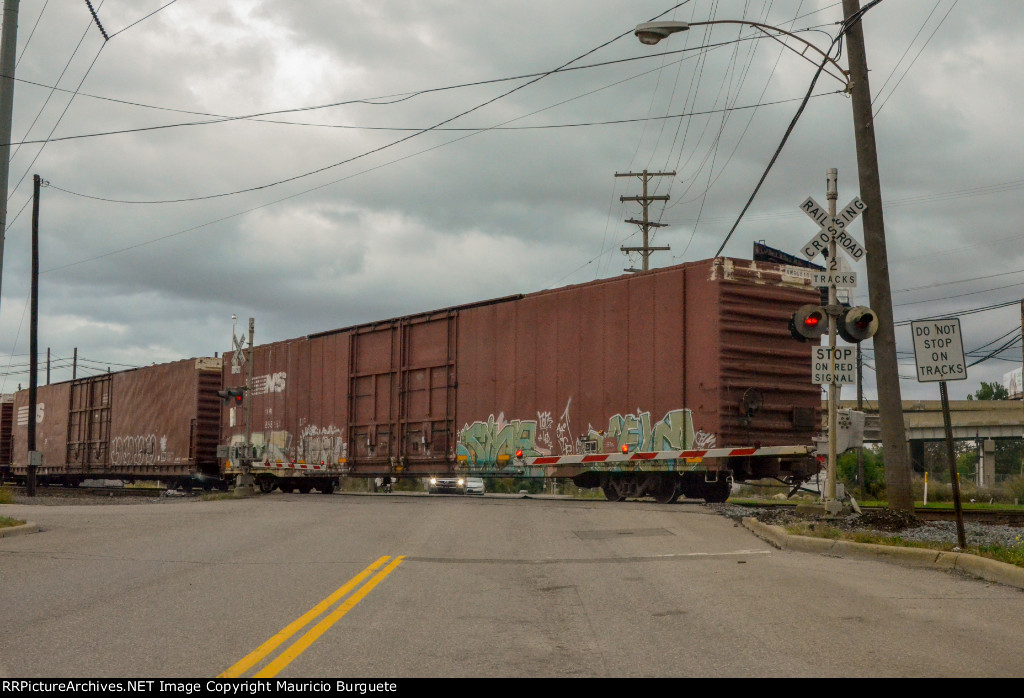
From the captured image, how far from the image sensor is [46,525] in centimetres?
1455

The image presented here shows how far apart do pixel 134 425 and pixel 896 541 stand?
99.9 feet

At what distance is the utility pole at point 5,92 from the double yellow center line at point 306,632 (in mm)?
9794

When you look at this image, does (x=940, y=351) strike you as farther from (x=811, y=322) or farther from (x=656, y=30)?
(x=656, y=30)

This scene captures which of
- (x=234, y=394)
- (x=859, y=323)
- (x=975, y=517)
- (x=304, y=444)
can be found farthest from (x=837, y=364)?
(x=234, y=394)

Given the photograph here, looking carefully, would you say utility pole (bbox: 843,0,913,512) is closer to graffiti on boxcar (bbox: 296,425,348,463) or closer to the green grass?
the green grass

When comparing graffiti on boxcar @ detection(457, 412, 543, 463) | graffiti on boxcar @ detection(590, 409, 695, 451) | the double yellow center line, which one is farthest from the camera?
graffiti on boxcar @ detection(457, 412, 543, 463)

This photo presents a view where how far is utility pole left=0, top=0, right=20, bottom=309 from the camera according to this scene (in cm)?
1516

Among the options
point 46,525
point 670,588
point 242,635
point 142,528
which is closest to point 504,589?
point 670,588

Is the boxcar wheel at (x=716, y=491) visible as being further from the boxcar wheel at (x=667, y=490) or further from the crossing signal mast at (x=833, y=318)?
the crossing signal mast at (x=833, y=318)

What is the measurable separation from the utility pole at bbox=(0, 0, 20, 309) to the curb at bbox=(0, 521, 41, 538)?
3962 mm

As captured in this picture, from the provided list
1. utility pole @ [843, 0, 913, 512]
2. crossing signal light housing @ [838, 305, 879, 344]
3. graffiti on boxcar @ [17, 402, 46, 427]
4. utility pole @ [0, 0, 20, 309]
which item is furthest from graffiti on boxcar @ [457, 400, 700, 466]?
graffiti on boxcar @ [17, 402, 46, 427]

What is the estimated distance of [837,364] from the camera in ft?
42.5

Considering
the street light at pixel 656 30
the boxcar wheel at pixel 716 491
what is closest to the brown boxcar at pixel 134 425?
the boxcar wheel at pixel 716 491

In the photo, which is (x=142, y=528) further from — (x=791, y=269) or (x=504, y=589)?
(x=791, y=269)
